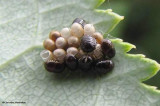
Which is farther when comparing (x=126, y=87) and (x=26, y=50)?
(x=26, y=50)

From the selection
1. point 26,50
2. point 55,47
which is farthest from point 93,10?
point 26,50

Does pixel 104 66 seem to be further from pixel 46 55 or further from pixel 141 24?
pixel 141 24

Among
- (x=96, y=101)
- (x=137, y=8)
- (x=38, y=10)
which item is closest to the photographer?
(x=96, y=101)

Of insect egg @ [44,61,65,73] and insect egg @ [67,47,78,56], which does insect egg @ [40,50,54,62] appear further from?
insect egg @ [67,47,78,56]

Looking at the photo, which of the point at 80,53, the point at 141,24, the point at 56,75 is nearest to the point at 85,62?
the point at 80,53

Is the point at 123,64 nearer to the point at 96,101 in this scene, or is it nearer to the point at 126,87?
the point at 126,87

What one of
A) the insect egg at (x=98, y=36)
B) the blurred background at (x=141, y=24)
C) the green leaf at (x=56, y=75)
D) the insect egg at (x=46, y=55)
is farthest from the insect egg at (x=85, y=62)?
the blurred background at (x=141, y=24)
